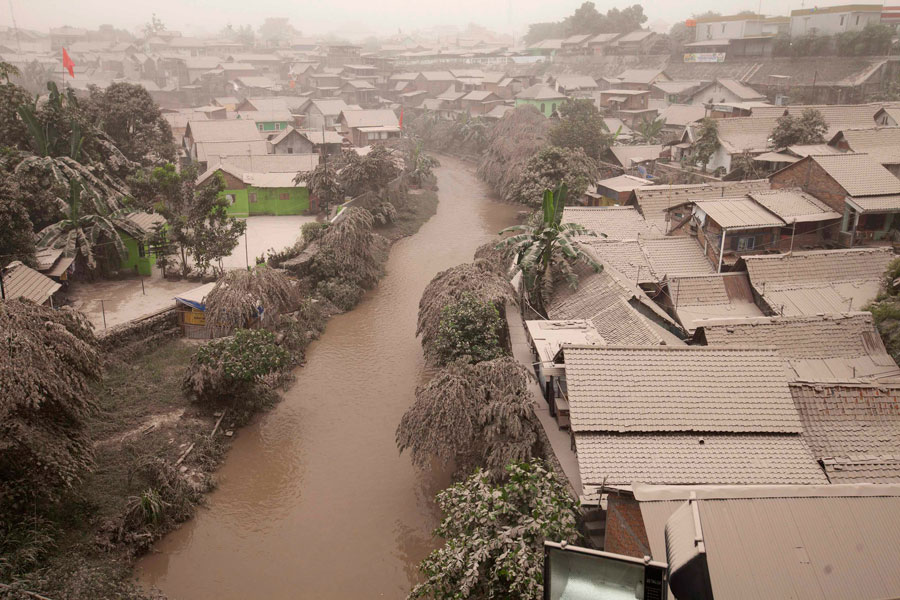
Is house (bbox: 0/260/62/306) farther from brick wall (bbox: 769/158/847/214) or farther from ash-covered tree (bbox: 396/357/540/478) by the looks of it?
brick wall (bbox: 769/158/847/214)

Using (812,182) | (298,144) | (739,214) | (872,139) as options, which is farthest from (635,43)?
(739,214)

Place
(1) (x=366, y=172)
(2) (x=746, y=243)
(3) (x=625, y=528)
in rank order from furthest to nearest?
(1) (x=366, y=172) < (2) (x=746, y=243) < (3) (x=625, y=528)

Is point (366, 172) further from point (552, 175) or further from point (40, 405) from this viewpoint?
point (40, 405)

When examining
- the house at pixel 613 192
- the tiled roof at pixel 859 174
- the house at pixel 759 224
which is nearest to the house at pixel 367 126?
the house at pixel 613 192

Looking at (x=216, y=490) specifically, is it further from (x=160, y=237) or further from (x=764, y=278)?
(x=764, y=278)

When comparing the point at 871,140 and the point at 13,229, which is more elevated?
the point at 871,140

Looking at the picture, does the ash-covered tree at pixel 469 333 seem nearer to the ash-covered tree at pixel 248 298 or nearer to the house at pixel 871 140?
the ash-covered tree at pixel 248 298
